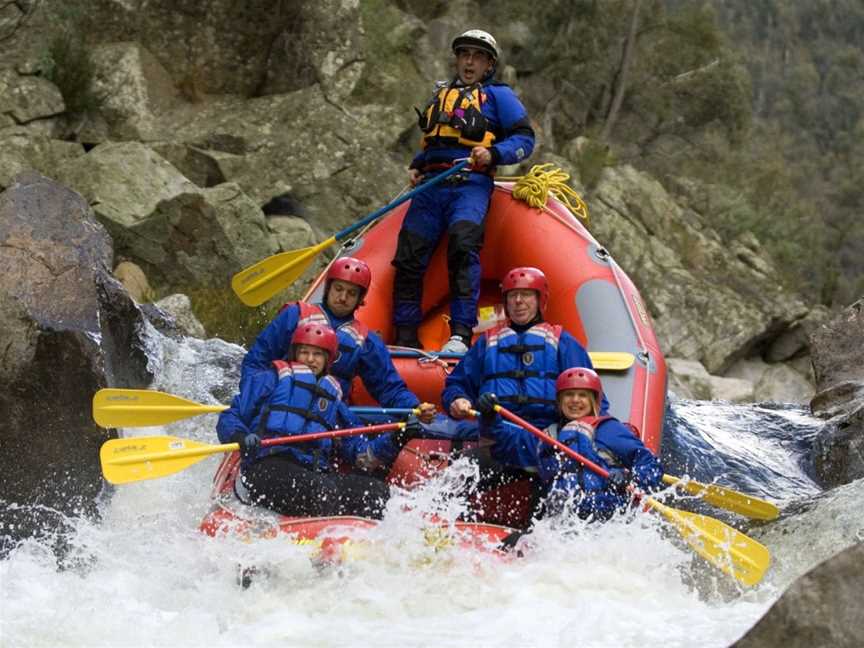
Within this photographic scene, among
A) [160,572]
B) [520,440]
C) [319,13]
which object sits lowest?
[160,572]

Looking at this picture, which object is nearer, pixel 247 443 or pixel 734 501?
pixel 247 443

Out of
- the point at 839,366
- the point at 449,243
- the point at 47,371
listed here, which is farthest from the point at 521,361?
the point at 839,366

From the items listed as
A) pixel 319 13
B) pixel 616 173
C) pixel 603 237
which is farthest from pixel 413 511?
pixel 616 173

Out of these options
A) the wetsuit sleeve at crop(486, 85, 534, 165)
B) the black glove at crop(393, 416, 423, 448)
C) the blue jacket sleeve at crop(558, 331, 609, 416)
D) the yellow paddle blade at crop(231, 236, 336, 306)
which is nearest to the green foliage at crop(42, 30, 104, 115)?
the yellow paddle blade at crop(231, 236, 336, 306)

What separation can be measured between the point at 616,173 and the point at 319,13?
4.32 m

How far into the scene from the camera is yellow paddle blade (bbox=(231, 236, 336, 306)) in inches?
297

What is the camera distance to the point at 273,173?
12.5 m

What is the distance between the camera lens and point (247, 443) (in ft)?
17.1

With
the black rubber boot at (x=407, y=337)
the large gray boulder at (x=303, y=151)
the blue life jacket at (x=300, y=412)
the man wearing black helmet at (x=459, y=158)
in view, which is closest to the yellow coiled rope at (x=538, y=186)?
the man wearing black helmet at (x=459, y=158)

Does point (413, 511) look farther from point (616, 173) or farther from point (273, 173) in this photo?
point (616, 173)

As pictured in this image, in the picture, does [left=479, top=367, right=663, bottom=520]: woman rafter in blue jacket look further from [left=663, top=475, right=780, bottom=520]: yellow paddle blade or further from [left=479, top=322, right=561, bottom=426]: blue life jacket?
[left=663, top=475, right=780, bottom=520]: yellow paddle blade

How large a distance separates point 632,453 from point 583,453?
201 millimetres

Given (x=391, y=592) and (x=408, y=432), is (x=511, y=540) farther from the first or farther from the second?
(x=408, y=432)

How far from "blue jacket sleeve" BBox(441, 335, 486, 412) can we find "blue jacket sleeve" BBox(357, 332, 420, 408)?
21cm
